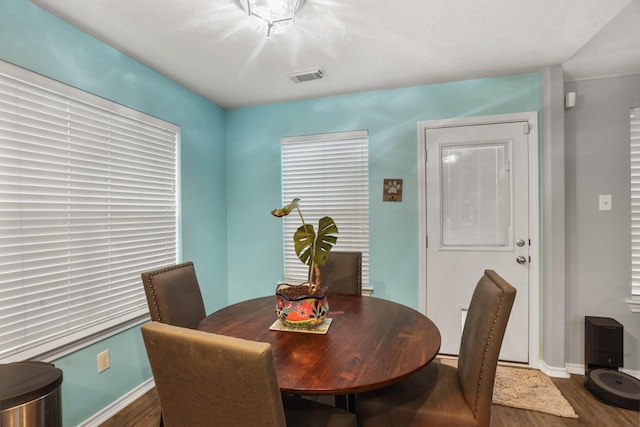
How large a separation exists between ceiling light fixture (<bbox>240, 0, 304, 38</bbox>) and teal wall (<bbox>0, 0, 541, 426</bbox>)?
43.6 inches

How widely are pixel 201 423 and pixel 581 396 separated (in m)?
2.65

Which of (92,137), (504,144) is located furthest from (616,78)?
(92,137)

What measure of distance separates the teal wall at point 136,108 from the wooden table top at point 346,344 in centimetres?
100

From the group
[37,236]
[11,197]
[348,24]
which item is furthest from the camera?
[348,24]

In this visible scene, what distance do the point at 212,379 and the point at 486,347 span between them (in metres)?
1.02

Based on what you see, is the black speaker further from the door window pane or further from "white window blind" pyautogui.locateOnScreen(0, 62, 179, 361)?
"white window blind" pyautogui.locateOnScreen(0, 62, 179, 361)

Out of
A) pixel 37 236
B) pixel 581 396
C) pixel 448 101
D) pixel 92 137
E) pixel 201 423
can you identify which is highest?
pixel 448 101

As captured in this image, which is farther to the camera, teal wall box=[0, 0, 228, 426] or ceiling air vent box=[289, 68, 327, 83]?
ceiling air vent box=[289, 68, 327, 83]

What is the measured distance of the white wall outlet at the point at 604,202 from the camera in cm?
248

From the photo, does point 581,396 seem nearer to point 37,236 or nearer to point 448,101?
point 448,101

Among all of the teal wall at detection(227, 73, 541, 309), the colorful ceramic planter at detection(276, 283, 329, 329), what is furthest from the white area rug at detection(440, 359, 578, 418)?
the colorful ceramic planter at detection(276, 283, 329, 329)

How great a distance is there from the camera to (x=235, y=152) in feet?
10.9

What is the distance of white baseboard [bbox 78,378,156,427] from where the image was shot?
1.89m

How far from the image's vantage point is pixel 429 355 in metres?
1.23
